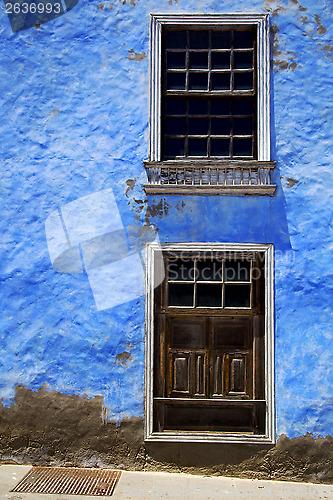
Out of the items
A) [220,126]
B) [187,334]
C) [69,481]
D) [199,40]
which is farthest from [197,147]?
[69,481]

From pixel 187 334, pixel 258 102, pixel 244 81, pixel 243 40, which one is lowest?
pixel 187 334

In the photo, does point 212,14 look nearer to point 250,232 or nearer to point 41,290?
point 250,232

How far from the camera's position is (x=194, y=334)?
5.20 m

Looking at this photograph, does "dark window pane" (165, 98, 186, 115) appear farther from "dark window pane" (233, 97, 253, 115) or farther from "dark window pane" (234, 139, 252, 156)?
"dark window pane" (234, 139, 252, 156)

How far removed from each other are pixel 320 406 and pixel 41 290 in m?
3.59

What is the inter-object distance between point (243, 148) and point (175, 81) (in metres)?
1.22

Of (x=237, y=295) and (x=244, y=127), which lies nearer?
(x=237, y=295)

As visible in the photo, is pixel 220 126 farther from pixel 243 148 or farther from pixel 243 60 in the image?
pixel 243 60

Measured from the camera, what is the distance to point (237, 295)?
5.20m

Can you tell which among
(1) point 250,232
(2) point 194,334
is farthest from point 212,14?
(2) point 194,334

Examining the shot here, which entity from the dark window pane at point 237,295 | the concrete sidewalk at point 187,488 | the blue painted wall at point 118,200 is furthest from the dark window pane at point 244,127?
the concrete sidewalk at point 187,488

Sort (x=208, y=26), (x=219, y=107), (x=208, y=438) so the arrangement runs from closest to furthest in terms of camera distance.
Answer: (x=208, y=438), (x=208, y=26), (x=219, y=107)

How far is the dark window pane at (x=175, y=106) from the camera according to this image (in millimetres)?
5426

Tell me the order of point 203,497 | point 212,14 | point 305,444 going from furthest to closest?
point 212,14 → point 305,444 → point 203,497
